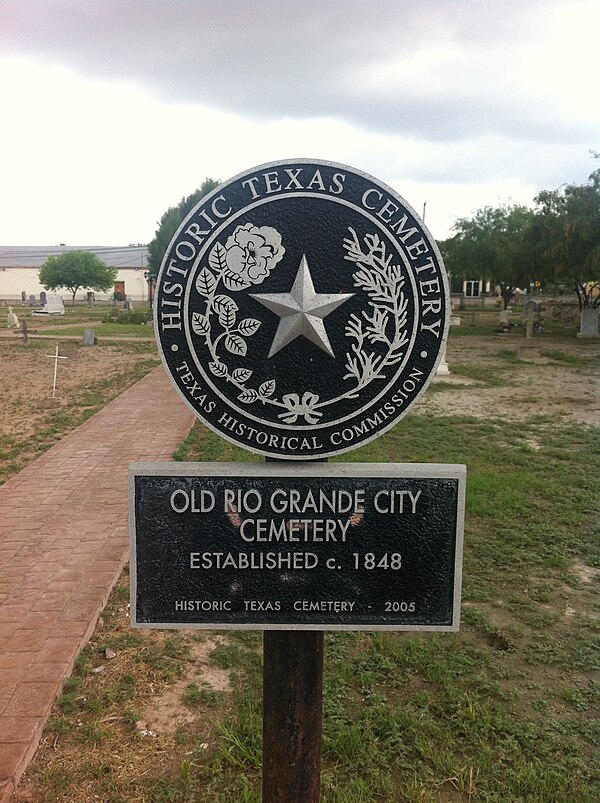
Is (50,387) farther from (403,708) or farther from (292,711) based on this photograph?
(292,711)

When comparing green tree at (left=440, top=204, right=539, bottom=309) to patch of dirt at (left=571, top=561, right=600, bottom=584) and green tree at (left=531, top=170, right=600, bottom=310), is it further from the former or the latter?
patch of dirt at (left=571, top=561, right=600, bottom=584)

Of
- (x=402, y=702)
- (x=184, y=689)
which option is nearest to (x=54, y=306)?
(x=184, y=689)

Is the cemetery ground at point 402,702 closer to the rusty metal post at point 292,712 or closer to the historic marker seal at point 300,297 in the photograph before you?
the rusty metal post at point 292,712

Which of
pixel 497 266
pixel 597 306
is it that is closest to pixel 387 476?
pixel 597 306

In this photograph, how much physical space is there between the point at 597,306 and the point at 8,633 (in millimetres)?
25910

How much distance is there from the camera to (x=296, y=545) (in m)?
2.06

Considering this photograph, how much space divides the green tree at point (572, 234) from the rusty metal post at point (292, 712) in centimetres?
2144

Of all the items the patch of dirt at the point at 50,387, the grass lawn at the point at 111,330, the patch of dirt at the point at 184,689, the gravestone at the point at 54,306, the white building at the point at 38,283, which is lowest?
the patch of dirt at the point at 184,689

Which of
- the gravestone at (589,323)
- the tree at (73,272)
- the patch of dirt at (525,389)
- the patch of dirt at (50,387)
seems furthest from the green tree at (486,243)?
the tree at (73,272)

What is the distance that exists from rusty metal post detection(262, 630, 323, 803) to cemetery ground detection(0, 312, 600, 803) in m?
0.51

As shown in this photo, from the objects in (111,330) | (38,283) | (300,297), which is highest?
(38,283)

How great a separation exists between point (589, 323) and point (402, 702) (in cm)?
2416

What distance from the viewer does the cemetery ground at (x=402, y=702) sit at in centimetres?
270

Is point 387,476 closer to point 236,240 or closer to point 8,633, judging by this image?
point 236,240
